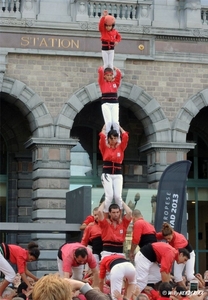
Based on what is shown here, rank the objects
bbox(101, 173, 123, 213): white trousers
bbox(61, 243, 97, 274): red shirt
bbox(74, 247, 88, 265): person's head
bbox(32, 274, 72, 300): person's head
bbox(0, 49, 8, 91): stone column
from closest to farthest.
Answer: bbox(32, 274, 72, 300): person's head < bbox(74, 247, 88, 265): person's head < bbox(61, 243, 97, 274): red shirt < bbox(101, 173, 123, 213): white trousers < bbox(0, 49, 8, 91): stone column

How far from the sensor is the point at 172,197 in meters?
18.1

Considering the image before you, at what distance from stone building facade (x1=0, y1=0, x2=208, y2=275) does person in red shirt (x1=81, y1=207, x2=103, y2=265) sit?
7.72 metres

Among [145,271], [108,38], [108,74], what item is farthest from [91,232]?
[108,38]

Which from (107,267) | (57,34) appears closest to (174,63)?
(57,34)

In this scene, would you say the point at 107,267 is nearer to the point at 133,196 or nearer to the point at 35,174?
the point at 133,196

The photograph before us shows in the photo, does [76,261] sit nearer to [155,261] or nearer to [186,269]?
[155,261]

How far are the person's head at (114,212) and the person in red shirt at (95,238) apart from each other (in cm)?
69

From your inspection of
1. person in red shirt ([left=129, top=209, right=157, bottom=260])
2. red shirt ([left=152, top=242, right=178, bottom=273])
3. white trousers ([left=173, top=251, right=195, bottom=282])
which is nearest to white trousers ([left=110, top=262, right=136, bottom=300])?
red shirt ([left=152, top=242, right=178, bottom=273])

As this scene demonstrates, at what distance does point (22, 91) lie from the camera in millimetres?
22234

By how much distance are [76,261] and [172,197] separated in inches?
242

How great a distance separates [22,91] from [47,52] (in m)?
1.28

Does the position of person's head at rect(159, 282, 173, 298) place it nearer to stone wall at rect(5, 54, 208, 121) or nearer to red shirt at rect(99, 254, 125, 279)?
red shirt at rect(99, 254, 125, 279)

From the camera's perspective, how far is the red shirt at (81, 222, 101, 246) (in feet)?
46.0

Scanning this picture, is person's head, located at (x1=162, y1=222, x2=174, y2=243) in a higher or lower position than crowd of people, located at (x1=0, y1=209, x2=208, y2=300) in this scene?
higher
